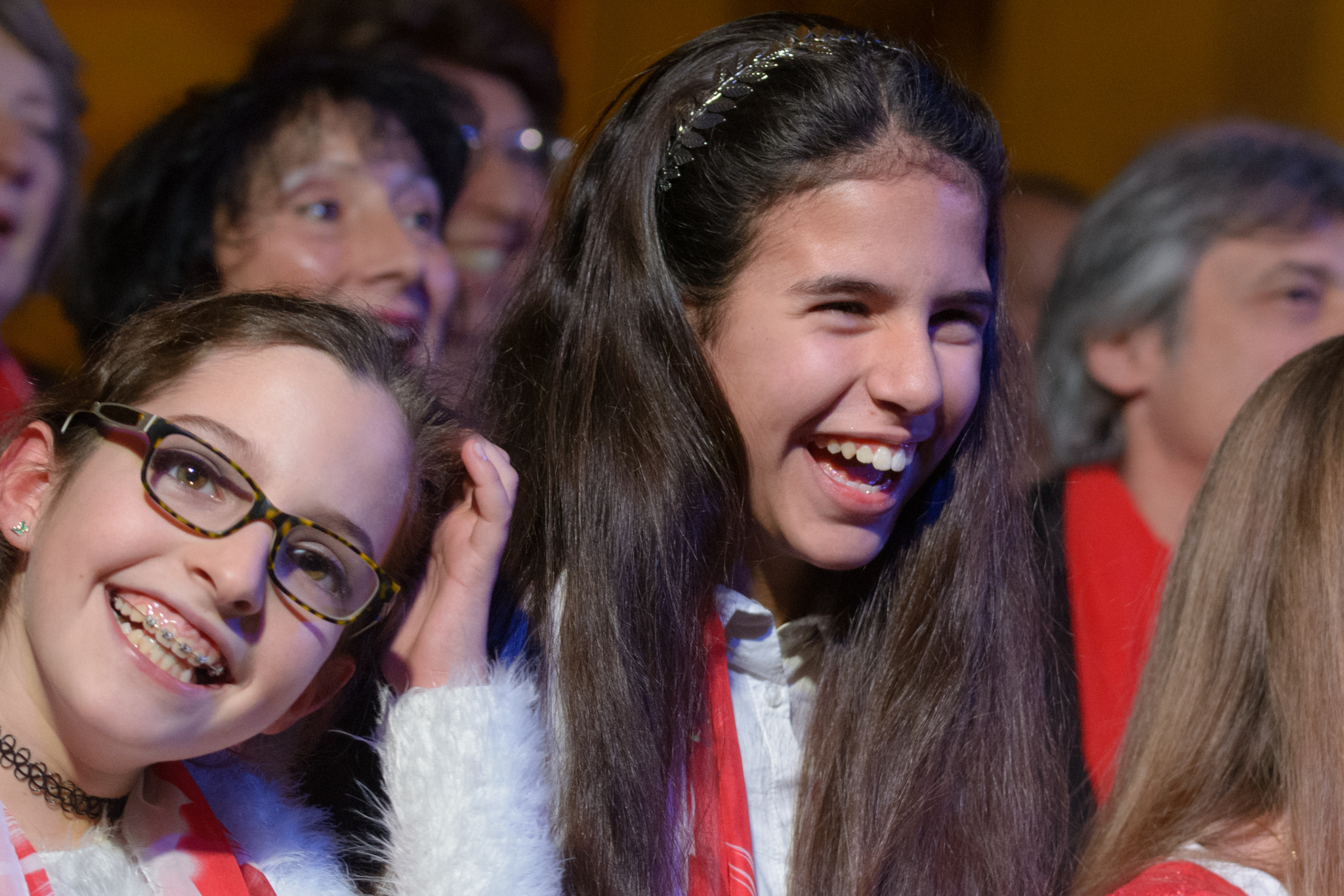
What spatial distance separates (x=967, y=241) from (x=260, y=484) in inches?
32.2

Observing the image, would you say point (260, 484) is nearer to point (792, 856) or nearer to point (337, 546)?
point (337, 546)

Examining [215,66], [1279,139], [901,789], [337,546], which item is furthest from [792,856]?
[1279,139]

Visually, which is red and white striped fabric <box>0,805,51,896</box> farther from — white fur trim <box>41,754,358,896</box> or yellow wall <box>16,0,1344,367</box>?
yellow wall <box>16,0,1344,367</box>

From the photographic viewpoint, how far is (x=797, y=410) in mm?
1339

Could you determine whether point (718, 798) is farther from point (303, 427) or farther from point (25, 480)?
point (25, 480)

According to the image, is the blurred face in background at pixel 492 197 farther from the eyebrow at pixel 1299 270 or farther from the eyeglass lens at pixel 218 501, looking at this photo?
the eyebrow at pixel 1299 270

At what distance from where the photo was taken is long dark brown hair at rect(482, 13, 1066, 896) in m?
1.29

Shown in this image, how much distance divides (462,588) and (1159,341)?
1521 millimetres

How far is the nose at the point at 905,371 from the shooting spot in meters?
1.31

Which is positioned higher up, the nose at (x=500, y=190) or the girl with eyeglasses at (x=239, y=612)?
the nose at (x=500, y=190)

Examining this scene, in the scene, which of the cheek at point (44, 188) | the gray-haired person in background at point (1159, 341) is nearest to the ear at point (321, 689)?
the cheek at point (44, 188)

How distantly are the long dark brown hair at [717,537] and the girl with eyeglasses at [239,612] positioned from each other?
0.11 metres

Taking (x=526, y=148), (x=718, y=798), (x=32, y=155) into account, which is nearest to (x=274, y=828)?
(x=718, y=798)

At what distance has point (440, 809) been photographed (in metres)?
1.16
